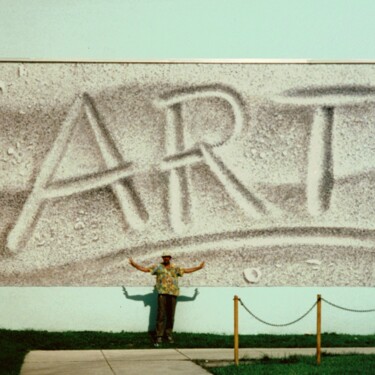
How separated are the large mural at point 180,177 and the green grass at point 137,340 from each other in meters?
0.96

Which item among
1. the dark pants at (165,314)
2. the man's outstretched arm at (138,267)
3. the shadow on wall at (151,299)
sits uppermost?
the man's outstretched arm at (138,267)

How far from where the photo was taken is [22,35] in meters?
18.0

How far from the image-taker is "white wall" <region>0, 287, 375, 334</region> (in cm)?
1770

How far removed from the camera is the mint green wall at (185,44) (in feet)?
58.2

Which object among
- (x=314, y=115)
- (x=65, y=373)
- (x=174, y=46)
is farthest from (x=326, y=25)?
(x=65, y=373)

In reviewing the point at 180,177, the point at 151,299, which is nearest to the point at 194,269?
the point at 151,299

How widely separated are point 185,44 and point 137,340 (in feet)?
17.1

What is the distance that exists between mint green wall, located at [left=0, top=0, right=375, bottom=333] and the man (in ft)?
2.02

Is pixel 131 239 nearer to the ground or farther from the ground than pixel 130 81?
nearer to the ground

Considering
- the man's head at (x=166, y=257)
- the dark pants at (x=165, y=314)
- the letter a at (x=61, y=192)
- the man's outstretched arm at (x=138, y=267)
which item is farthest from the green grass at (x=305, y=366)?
the letter a at (x=61, y=192)

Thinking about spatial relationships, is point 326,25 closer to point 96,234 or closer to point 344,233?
point 344,233

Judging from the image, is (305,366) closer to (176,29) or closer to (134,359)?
(134,359)

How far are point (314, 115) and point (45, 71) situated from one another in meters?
4.79

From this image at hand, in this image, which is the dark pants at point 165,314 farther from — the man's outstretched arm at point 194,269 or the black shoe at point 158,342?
the man's outstretched arm at point 194,269
